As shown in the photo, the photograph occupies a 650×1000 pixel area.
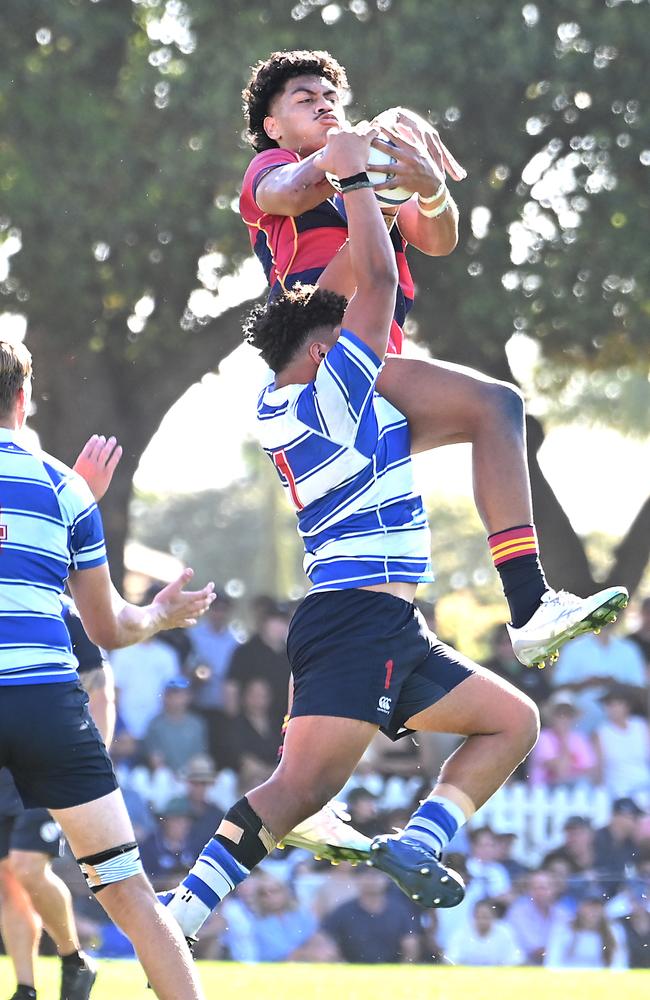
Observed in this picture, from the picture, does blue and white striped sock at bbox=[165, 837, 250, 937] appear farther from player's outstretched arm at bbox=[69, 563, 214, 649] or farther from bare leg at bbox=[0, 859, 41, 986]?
bare leg at bbox=[0, 859, 41, 986]

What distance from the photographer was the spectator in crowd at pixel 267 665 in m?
12.4

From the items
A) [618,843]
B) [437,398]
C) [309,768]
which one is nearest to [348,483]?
[437,398]

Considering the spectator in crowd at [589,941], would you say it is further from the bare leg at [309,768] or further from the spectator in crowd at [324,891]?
the bare leg at [309,768]

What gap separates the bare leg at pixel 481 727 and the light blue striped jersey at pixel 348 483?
1.38 feet

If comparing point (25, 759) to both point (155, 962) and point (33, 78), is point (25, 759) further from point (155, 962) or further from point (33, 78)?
point (33, 78)

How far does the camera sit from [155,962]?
4668mm

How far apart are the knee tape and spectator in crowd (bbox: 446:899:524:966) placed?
6.65 metres

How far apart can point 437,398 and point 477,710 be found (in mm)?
1051

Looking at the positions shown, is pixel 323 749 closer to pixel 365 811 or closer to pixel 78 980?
pixel 78 980

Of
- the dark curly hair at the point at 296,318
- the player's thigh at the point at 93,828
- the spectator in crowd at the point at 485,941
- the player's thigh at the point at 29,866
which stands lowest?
the spectator in crowd at the point at 485,941

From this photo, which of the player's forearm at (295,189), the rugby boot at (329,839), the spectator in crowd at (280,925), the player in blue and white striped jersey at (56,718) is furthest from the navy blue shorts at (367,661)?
the spectator in crowd at (280,925)

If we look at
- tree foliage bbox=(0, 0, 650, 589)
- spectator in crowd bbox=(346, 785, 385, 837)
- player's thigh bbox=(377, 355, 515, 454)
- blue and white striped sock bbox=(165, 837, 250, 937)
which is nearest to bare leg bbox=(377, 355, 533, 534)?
player's thigh bbox=(377, 355, 515, 454)

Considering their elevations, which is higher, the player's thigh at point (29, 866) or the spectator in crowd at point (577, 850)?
the player's thigh at point (29, 866)

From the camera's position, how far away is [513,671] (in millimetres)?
12805
